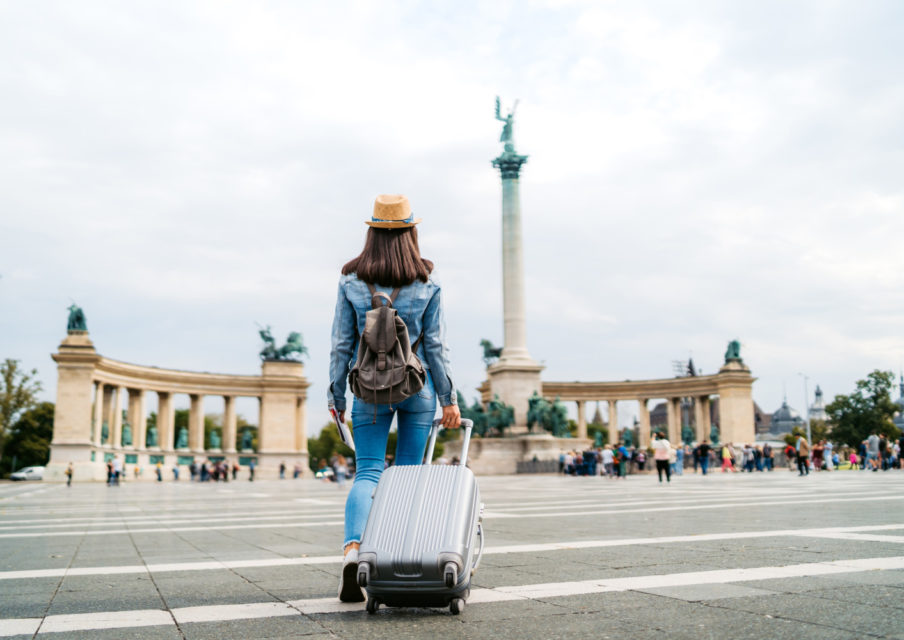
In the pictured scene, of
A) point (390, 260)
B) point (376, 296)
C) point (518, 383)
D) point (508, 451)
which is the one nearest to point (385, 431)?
point (376, 296)

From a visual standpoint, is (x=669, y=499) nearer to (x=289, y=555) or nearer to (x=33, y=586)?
(x=289, y=555)

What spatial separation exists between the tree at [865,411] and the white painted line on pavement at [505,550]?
109902 millimetres

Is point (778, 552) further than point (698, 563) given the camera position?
Yes

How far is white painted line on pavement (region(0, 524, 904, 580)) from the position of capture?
6.96m

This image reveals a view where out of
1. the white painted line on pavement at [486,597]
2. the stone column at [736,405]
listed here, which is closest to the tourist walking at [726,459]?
the stone column at [736,405]

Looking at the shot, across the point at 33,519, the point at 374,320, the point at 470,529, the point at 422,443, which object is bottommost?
the point at 33,519

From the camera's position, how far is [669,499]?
667 inches

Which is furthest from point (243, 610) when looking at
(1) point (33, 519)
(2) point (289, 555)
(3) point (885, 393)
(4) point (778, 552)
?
(3) point (885, 393)

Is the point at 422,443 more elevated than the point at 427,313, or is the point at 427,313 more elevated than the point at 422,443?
the point at 427,313

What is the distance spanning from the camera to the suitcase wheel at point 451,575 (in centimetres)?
429

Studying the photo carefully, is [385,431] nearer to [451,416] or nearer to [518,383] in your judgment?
[451,416]

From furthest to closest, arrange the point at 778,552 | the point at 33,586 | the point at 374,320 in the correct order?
the point at 778,552, the point at 33,586, the point at 374,320

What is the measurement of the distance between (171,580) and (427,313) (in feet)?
9.77

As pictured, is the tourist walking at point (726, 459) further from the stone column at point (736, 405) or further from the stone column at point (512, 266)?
the stone column at point (736, 405)
